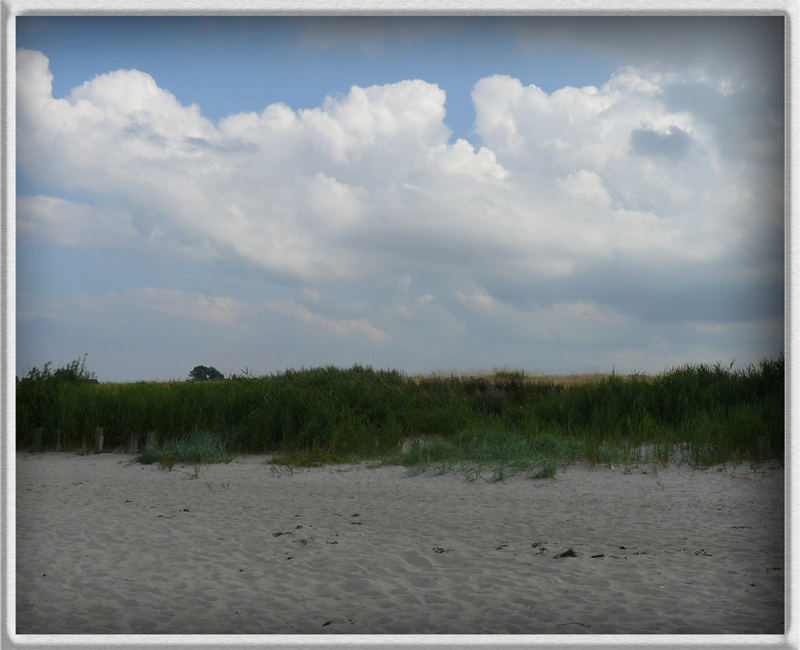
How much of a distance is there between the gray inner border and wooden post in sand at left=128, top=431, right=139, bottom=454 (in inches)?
309

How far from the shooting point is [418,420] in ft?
39.4

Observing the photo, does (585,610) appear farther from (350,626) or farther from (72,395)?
(72,395)

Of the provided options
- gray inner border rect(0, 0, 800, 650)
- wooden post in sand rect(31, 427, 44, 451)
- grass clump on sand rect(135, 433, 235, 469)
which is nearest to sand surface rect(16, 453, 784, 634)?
gray inner border rect(0, 0, 800, 650)

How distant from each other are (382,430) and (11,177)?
26.6 ft

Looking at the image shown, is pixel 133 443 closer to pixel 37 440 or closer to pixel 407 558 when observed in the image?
pixel 37 440

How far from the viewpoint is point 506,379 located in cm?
1606

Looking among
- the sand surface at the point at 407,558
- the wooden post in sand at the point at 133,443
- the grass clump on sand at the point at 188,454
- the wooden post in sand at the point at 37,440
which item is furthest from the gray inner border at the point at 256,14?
the wooden post in sand at the point at 37,440

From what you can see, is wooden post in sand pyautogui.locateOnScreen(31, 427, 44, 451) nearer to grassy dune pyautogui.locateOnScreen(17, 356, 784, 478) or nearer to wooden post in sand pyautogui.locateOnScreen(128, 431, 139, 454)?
grassy dune pyautogui.locateOnScreen(17, 356, 784, 478)

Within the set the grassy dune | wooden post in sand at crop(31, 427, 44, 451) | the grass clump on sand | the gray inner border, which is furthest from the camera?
wooden post in sand at crop(31, 427, 44, 451)

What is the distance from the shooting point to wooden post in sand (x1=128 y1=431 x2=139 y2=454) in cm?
1095

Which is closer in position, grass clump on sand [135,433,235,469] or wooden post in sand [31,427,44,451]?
grass clump on sand [135,433,235,469]

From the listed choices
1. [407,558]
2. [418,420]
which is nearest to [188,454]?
[418,420]

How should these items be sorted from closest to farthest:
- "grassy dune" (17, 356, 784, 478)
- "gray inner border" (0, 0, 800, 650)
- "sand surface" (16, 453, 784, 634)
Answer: "gray inner border" (0, 0, 800, 650) < "sand surface" (16, 453, 784, 634) < "grassy dune" (17, 356, 784, 478)

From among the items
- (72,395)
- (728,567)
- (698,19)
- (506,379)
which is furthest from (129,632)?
(506,379)
